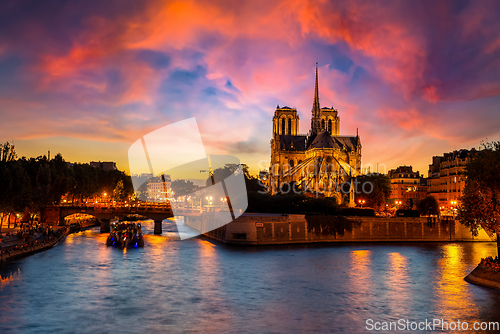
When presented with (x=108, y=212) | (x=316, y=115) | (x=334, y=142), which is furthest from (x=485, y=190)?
(x=316, y=115)

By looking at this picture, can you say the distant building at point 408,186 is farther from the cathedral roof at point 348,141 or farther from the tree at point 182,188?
the tree at point 182,188

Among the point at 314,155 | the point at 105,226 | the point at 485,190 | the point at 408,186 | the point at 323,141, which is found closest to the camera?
the point at 485,190

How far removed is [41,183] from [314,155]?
6494 cm

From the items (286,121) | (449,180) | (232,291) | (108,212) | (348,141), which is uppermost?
(286,121)

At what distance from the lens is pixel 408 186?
107 metres

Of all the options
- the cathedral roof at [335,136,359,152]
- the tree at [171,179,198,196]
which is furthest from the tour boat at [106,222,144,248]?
the tree at [171,179,198,196]

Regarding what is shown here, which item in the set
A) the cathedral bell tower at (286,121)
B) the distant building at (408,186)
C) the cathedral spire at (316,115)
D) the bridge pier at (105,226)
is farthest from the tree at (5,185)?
the cathedral spire at (316,115)

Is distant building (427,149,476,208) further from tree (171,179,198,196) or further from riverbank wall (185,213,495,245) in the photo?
tree (171,179,198,196)

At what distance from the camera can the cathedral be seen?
100188 millimetres

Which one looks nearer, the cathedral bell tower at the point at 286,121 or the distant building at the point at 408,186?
the distant building at the point at 408,186

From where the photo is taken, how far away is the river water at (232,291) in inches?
883

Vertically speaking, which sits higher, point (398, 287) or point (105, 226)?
point (105, 226)

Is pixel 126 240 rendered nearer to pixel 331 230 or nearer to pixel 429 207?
pixel 331 230

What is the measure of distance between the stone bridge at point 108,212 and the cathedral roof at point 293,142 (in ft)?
210
